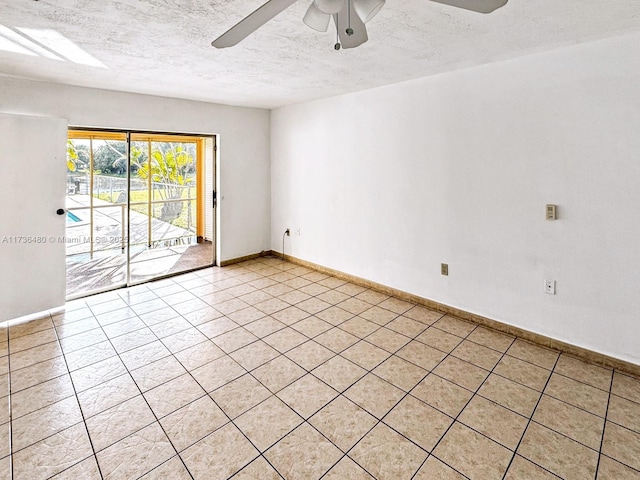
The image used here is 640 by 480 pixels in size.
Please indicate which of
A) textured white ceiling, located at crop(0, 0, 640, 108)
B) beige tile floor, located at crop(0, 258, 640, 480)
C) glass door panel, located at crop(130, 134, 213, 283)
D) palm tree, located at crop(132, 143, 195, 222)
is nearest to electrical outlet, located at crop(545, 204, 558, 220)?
beige tile floor, located at crop(0, 258, 640, 480)

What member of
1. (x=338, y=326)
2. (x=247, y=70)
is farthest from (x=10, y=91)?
(x=338, y=326)

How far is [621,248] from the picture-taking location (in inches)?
96.3

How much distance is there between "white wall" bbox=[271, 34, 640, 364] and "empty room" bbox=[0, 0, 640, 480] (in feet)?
0.05

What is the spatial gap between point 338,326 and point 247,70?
2.50 meters

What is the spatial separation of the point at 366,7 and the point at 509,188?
2129 millimetres

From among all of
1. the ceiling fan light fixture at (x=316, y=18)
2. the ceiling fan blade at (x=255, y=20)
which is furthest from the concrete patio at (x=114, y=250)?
the ceiling fan light fixture at (x=316, y=18)

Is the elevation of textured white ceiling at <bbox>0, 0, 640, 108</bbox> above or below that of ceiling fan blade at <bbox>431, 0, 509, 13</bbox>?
above

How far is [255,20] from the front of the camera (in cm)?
148

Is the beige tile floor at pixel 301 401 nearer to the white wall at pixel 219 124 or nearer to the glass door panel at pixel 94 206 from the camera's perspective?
the glass door panel at pixel 94 206

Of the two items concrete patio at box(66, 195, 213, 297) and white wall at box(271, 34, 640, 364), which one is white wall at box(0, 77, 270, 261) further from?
white wall at box(271, 34, 640, 364)

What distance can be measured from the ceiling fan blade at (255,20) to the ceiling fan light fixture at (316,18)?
0.16m

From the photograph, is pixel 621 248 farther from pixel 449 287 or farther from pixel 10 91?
pixel 10 91

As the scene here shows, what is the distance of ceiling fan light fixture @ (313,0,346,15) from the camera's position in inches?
56.3

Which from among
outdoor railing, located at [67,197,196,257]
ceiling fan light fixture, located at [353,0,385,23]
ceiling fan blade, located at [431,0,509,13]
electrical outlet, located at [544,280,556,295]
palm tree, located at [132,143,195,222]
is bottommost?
electrical outlet, located at [544,280,556,295]
